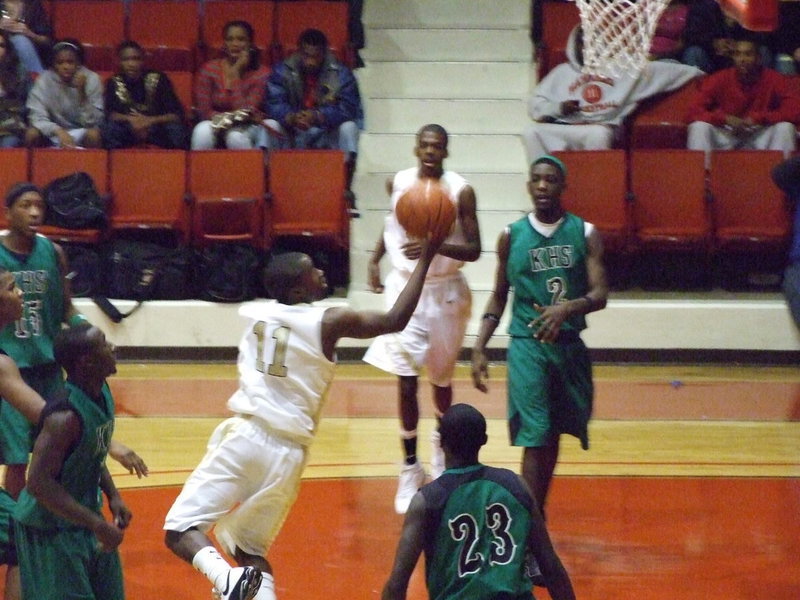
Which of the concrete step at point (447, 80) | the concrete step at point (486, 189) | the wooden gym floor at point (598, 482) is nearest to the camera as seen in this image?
the wooden gym floor at point (598, 482)

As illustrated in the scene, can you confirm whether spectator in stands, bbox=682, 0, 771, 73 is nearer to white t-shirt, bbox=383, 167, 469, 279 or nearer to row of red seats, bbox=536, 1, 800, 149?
row of red seats, bbox=536, 1, 800, 149

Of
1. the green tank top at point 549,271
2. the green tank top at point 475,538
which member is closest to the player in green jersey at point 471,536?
the green tank top at point 475,538

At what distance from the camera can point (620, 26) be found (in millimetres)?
7266

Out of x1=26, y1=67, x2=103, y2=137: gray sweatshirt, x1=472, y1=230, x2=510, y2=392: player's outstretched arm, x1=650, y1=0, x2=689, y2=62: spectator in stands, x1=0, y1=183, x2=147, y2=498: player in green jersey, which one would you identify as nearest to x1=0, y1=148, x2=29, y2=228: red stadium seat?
x1=26, y1=67, x2=103, y2=137: gray sweatshirt

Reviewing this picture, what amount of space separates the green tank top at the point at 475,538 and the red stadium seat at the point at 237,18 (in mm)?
8019

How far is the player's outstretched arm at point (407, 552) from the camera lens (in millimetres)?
3162

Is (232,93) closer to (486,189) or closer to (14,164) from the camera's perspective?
(14,164)

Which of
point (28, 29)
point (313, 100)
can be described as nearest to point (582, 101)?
point (313, 100)

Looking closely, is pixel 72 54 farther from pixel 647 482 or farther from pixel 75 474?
pixel 75 474

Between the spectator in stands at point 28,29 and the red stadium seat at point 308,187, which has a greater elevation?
the spectator in stands at point 28,29

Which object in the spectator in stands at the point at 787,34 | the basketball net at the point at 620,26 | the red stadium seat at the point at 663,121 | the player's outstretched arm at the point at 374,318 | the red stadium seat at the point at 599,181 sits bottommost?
the player's outstretched arm at the point at 374,318

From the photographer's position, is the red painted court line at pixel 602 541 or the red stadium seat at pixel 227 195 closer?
the red painted court line at pixel 602 541

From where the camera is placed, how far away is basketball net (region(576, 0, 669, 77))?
706 centimetres

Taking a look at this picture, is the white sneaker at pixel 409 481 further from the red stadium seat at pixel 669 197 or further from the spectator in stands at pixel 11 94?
the spectator in stands at pixel 11 94
